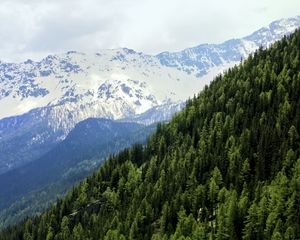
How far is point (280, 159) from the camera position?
19625cm

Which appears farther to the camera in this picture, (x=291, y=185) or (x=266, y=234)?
(x=291, y=185)

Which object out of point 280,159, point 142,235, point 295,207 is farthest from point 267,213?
point 142,235

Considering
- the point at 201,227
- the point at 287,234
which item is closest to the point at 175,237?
the point at 201,227

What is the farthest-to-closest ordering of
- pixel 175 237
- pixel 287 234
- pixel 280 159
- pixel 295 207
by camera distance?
pixel 280 159 < pixel 175 237 < pixel 295 207 < pixel 287 234

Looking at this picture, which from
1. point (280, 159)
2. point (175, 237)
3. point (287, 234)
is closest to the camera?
point (287, 234)

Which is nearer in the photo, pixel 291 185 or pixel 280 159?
pixel 291 185

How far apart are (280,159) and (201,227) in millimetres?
37607

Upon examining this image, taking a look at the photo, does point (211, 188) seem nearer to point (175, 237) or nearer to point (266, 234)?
point (175, 237)

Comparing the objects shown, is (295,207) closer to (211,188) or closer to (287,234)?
(287,234)

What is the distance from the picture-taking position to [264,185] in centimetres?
18550

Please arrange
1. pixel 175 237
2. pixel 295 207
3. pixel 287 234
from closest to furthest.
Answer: pixel 287 234 → pixel 295 207 → pixel 175 237

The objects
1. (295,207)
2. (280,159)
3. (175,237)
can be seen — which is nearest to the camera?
(295,207)

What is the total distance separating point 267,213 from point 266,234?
1059cm

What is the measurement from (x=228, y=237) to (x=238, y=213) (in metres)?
9.05
